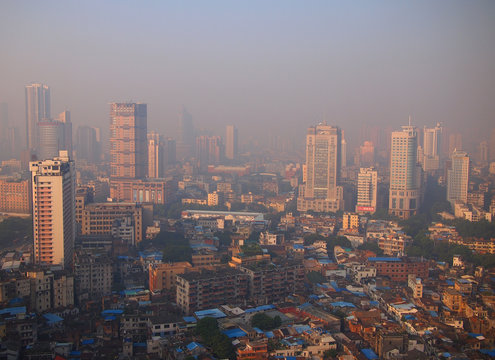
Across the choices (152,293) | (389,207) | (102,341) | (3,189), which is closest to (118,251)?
(152,293)

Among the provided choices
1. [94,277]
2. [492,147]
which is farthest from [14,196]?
[492,147]

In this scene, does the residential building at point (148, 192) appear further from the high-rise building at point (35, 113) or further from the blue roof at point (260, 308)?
the blue roof at point (260, 308)

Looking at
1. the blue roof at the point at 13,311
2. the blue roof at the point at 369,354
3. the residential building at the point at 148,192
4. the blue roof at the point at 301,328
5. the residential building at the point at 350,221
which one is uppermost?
the residential building at the point at 148,192

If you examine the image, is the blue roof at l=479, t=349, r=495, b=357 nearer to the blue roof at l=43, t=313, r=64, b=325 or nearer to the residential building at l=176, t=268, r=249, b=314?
the residential building at l=176, t=268, r=249, b=314

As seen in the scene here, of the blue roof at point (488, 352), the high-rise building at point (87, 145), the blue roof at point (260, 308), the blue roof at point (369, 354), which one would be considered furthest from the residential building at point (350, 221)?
the high-rise building at point (87, 145)

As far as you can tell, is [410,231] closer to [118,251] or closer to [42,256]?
[118,251]

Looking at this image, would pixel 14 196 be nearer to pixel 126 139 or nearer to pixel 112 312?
pixel 126 139
